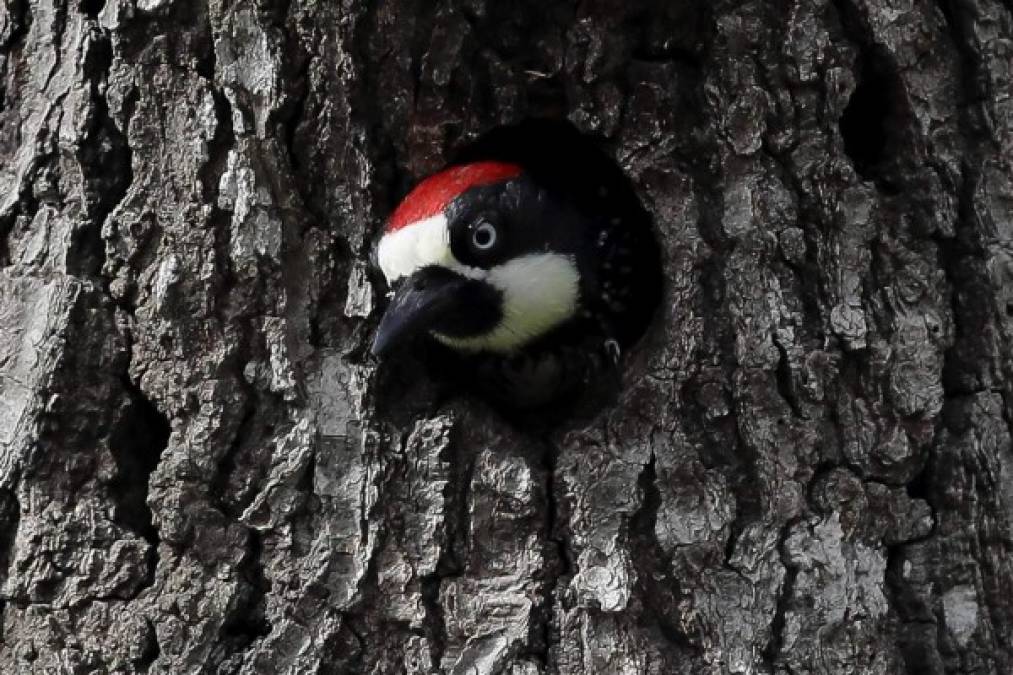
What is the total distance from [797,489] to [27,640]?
150cm

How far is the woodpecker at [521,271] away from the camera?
2445 mm

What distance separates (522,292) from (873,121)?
90 cm

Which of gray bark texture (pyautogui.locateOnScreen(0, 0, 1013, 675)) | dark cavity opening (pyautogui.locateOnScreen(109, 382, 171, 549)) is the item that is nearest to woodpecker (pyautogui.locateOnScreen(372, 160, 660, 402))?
gray bark texture (pyautogui.locateOnScreen(0, 0, 1013, 675))

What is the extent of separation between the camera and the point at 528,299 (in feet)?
9.40

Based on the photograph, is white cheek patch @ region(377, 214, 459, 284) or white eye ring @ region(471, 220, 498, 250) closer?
white cheek patch @ region(377, 214, 459, 284)

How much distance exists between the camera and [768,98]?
2.28 m

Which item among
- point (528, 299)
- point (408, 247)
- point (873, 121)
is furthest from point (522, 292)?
point (873, 121)

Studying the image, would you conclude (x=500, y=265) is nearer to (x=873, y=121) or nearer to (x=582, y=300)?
(x=582, y=300)

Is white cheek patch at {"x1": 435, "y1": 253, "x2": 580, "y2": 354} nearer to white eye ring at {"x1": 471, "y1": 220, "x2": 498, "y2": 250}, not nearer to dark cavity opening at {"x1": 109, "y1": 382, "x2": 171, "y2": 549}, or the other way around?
white eye ring at {"x1": 471, "y1": 220, "x2": 498, "y2": 250}

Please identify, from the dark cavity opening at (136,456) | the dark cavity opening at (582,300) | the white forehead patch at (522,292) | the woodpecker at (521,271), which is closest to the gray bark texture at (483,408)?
the dark cavity opening at (136,456)

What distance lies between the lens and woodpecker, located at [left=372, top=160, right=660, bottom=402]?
245 centimetres

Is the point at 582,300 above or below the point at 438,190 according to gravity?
below

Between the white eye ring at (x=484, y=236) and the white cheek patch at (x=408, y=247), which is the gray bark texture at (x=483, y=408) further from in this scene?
the white eye ring at (x=484, y=236)

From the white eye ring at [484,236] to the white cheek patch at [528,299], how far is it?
0.09 m
